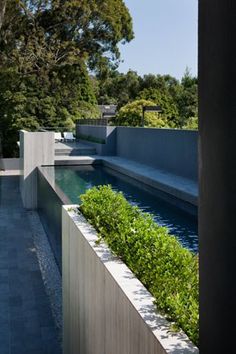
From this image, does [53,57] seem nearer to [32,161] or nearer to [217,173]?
[32,161]

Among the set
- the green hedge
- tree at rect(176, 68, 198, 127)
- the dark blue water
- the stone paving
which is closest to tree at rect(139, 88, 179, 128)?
tree at rect(176, 68, 198, 127)

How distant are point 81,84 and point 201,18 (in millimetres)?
25044

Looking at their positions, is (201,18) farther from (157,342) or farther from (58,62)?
(58,62)

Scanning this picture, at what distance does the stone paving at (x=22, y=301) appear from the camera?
14.9 feet

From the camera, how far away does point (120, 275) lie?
2.31 m

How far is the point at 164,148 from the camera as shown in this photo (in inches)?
514

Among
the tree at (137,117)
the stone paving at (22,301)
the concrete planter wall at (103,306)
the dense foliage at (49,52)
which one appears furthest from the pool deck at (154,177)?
the dense foliage at (49,52)

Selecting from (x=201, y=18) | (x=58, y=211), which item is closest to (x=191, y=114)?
(x=58, y=211)

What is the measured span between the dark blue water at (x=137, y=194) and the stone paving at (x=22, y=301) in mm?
1241

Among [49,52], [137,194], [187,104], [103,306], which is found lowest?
[137,194]

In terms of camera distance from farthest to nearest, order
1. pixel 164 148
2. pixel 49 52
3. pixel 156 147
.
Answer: pixel 49 52, pixel 156 147, pixel 164 148

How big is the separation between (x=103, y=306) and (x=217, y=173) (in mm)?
1589

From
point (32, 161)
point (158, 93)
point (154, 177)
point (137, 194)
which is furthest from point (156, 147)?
point (158, 93)

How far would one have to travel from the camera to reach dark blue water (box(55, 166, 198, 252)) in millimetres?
6963
